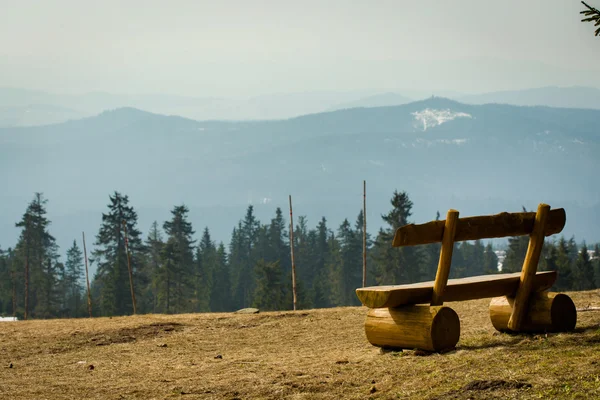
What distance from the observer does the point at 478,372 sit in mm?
9234

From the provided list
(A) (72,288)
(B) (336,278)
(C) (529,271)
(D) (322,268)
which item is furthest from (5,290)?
(C) (529,271)

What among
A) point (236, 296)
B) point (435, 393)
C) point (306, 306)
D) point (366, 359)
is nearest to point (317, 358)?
point (366, 359)

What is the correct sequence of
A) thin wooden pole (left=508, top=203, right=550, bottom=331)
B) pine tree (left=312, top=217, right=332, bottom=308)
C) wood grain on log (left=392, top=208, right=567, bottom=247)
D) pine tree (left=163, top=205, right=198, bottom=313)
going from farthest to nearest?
pine tree (left=312, top=217, right=332, bottom=308) < pine tree (left=163, top=205, right=198, bottom=313) < thin wooden pole (left=508, top=203, right=550, bottom=331) < wood grain on log (left=392, top=208, right=567, bottom=247)

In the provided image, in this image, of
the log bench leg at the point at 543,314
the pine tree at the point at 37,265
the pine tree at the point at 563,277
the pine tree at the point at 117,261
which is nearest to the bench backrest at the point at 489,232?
the log bench leg at the point at 543,314

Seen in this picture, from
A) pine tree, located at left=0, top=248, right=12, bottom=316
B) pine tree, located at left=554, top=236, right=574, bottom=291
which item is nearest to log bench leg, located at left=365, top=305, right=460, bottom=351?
pine tree, located at left=554, top=236, right=574, bottom=291

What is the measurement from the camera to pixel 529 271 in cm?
1148

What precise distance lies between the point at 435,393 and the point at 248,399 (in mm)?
2256

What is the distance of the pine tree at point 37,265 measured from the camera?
86312 mm

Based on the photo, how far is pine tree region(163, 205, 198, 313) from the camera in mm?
88000

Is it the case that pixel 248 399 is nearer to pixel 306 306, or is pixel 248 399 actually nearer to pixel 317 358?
pixel 317 358

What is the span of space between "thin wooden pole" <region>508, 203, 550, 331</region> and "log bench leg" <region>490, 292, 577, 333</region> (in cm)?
12

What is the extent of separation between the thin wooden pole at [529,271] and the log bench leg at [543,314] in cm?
12

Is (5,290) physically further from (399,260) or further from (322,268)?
(399,260)

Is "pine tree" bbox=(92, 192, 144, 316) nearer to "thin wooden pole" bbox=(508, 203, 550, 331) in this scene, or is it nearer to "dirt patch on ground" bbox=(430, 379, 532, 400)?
"thin wooden pole" bbox=(508, 203, 550, 331)
